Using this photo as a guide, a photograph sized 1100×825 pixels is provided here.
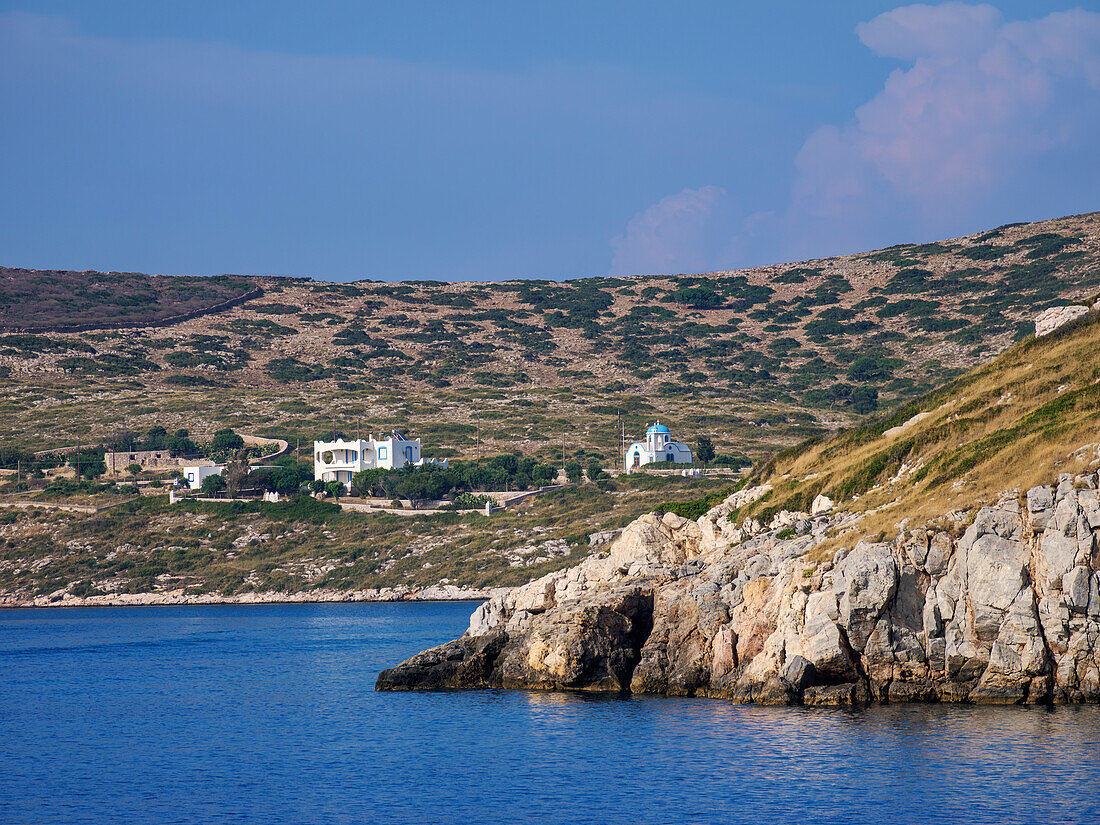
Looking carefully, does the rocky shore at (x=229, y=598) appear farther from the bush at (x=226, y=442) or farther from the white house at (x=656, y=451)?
Answer: the bush at (x=226, y=442)

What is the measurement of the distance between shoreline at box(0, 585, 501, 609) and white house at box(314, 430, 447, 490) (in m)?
27.1

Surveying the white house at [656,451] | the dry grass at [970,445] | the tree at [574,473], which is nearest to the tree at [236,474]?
the tree at [574,473]

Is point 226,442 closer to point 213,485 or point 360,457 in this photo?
point 213,485

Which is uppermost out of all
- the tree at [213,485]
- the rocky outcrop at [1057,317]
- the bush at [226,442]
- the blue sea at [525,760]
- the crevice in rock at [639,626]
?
the bush at [226,442]

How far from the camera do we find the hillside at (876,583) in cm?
3553

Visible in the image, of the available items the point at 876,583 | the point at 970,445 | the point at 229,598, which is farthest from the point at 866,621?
the point at 229,598

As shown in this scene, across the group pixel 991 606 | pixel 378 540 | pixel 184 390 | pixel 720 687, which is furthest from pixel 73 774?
pixel 184 390

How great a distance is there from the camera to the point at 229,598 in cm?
10894

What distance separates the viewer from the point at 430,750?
37.3 m

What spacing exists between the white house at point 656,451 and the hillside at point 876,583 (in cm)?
8642

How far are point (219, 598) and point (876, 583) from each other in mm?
83023

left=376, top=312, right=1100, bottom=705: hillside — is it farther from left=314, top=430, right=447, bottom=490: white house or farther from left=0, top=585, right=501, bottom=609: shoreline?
left=314, top=430, right=447, bottom=490: white house

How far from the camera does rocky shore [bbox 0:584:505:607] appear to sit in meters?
107

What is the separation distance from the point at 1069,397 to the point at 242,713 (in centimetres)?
3267
